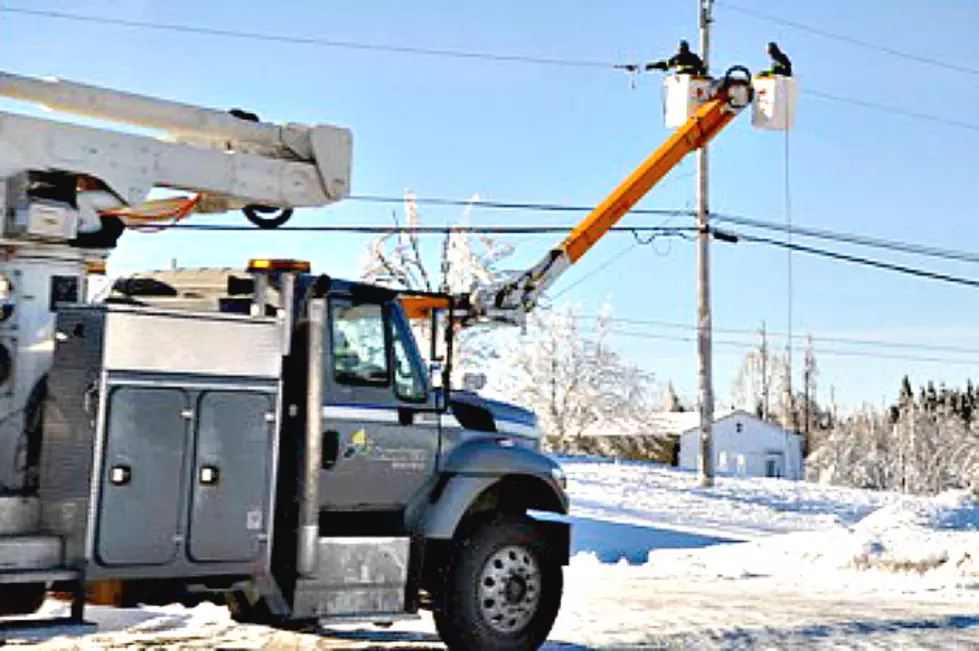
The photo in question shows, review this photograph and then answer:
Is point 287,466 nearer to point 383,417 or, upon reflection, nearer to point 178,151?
point 383,417

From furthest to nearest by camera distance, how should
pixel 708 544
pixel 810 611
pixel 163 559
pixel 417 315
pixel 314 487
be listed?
pixel 708 544 < pixel 810 611 < pixel 417 315 < pixel 314 487 < pixel 163 559

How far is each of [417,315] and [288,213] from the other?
5.91 feet

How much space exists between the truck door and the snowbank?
10.6m

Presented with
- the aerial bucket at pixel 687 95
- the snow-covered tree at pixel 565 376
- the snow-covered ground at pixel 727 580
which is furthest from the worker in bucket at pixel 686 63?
the snow-covered tree at pixel 565 376

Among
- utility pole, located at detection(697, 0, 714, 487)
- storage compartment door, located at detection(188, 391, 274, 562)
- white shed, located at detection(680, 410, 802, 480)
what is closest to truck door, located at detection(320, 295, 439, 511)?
storage compartment door, located at detection(188, 391, 274, 562)

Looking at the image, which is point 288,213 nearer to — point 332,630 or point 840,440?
point 332,630

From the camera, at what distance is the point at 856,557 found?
70.0ft

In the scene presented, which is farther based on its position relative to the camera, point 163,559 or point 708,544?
point 708,544

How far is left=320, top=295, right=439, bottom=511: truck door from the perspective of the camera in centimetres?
1016

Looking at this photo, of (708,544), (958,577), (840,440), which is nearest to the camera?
(958,577)

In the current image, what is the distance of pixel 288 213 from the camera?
443 inches

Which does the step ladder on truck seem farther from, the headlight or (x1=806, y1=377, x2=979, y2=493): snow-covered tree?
(x1=806, y1=377, x2=979, y2=493): snow-covered tree

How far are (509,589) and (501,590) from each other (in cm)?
7

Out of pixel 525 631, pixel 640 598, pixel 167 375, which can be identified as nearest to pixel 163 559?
pixel 167 375
